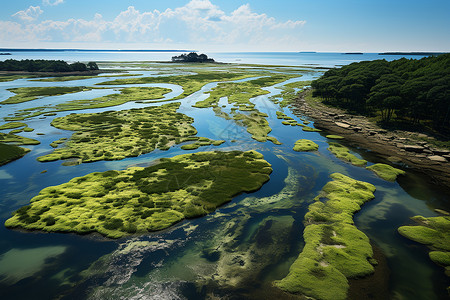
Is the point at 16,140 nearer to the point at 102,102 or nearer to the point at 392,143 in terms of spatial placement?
the point at 102,102

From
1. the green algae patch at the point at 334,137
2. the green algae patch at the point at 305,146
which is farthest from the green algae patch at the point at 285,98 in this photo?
the green algae patch at the point at 305,146

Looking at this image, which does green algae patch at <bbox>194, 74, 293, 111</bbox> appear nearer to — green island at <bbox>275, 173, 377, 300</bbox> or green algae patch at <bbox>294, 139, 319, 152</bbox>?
green algae patch at <bbox>294, 139, 319, 152</bbox>

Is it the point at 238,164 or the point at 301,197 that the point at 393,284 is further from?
the point at 238,164

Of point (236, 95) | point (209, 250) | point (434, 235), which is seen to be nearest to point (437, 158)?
point (434, 235)

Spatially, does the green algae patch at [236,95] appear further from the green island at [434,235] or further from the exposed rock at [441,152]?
the green island at [434,235]

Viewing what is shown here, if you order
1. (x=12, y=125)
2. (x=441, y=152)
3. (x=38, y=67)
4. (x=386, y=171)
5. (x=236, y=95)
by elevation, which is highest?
(x=38, y=67)

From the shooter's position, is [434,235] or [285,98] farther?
[285,98]

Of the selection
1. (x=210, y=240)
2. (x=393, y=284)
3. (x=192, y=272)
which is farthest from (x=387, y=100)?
(x=192, y=272)
